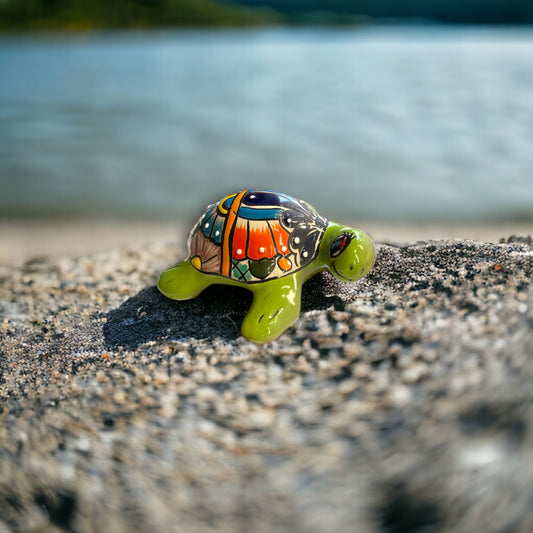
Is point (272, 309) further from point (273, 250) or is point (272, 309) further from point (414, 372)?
point (414, 372)

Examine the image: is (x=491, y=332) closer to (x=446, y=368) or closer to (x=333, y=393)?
(x=446, y=368)

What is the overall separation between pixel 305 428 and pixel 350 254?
32.2 inches

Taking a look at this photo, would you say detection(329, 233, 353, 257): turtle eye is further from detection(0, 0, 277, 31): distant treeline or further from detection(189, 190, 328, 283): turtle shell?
detection(0, 0, 277, 31): distant treeline

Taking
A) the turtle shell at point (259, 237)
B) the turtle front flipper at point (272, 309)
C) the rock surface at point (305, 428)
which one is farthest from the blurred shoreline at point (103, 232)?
the rock surface at point (305, 428)

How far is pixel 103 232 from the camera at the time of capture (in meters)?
5.41

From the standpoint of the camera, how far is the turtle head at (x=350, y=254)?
2.25 metres

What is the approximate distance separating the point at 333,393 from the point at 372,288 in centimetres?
68

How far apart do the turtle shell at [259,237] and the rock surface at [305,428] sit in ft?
1.04

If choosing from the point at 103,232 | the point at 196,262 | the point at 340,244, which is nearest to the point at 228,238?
the point at 196,262

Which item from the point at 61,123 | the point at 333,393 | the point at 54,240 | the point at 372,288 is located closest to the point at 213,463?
the point at 333,393

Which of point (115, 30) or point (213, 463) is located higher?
point (115, 30)

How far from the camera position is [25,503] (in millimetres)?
1931

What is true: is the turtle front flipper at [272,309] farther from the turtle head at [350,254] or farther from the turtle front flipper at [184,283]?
the turtle front flipper at [184,283]

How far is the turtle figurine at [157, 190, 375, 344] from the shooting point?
2.26 m
